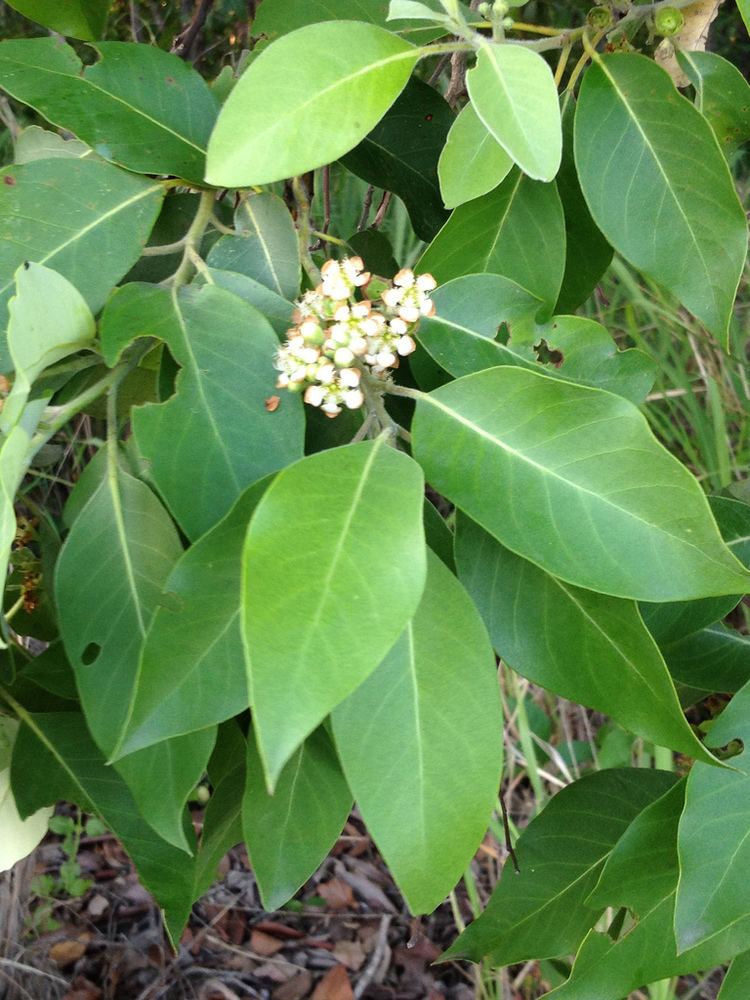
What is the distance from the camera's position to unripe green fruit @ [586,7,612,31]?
74 cm

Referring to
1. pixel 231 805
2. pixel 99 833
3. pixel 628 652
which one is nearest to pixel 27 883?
pixel 99 833

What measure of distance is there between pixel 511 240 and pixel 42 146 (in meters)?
0.36

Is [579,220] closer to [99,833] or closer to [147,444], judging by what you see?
[147,444]

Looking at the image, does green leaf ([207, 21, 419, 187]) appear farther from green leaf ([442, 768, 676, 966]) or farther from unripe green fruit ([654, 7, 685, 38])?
green leaf ([442, 768, 676, 966])

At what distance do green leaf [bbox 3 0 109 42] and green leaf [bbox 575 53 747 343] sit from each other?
42 centimetres

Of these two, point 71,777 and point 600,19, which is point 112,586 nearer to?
point 71,777

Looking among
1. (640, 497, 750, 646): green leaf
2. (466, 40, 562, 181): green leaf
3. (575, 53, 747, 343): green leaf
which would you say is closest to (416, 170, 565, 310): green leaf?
(575, 53, 747, 343): green leaf

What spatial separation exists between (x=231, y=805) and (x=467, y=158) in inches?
20.6

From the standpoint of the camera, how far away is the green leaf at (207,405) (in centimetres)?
54

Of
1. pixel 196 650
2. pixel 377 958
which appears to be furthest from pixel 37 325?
pixel 377 958

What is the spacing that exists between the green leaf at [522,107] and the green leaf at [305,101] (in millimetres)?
64

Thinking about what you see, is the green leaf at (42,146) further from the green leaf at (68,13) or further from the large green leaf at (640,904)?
the large green leaf at (640,904)

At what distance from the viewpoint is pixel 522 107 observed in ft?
1.80

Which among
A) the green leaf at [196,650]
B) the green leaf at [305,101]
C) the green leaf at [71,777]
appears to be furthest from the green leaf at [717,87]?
the green leaf at [71,777]
